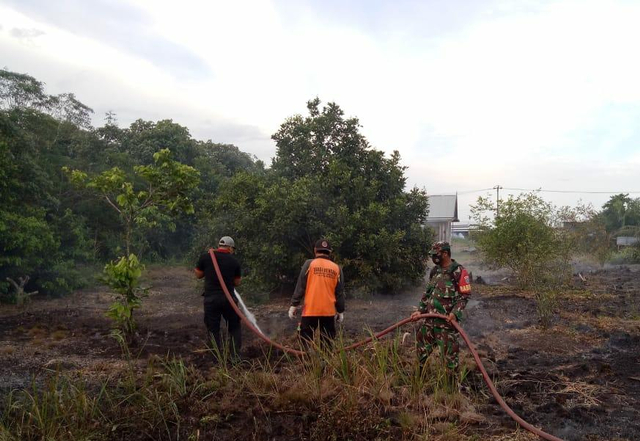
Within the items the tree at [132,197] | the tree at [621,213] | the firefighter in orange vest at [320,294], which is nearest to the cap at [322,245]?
the firefighter in orange vest at [320,294]

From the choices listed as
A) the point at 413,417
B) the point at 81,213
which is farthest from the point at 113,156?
the point at 413,417

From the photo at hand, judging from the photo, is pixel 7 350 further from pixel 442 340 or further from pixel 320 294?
pixel 442 340

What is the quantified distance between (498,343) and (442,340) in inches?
A: 161

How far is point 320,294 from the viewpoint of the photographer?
6.40 meters

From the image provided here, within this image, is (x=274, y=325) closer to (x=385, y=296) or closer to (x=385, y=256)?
(x=385, y=256)

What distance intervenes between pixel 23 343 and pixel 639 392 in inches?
350

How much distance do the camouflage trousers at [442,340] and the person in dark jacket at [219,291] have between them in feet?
8.18

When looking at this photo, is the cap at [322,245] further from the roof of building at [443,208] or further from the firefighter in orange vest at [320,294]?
the roof of building at [443,208]

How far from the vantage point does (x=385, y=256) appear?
14539 millimetres

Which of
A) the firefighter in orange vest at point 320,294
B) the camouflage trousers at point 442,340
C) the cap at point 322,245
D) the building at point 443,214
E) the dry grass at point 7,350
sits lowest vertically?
the dry grass at point 7,350

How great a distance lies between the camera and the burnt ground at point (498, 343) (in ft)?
18.4

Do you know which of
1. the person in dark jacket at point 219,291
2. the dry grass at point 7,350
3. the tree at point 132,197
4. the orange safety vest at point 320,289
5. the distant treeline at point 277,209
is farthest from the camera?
the distant treeline at point 277,209

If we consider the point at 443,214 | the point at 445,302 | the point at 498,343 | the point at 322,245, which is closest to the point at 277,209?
the point at 498,343

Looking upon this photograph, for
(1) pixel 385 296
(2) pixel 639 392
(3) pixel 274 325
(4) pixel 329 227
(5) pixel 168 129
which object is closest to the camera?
(2) pixel 639 392
